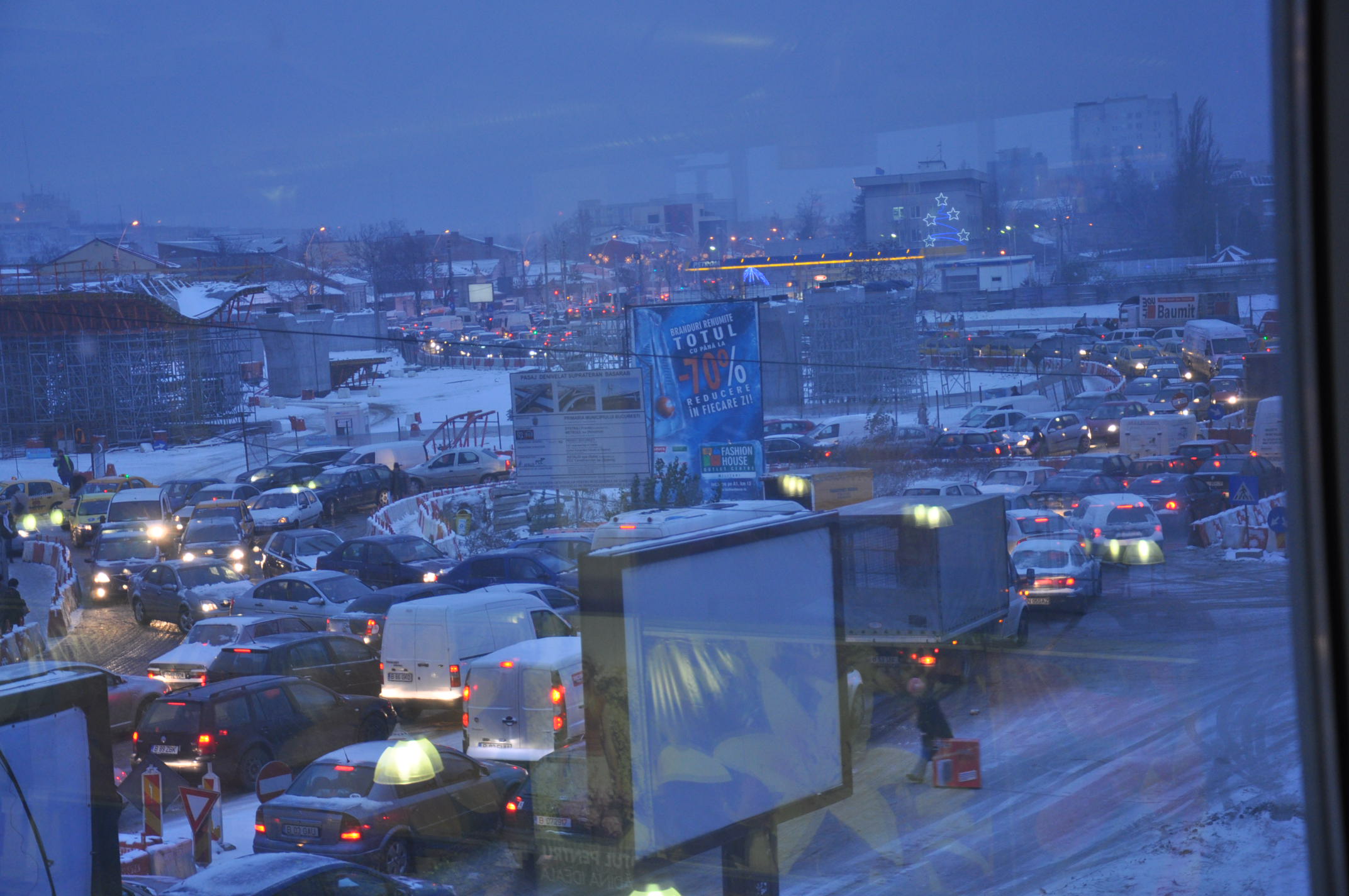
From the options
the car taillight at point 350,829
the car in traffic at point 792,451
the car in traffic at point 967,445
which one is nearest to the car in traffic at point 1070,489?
the car in traffic at point 967,445

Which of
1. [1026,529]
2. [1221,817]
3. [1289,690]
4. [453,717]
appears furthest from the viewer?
[1026,529]

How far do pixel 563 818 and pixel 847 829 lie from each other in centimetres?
94

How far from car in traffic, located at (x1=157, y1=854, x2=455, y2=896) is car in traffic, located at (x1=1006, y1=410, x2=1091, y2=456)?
7594mm

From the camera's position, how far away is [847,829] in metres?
3.28

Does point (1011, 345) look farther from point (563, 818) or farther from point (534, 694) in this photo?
point (563, 818)

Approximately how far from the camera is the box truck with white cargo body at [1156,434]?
280 inches

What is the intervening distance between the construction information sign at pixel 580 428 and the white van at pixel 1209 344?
4.15m

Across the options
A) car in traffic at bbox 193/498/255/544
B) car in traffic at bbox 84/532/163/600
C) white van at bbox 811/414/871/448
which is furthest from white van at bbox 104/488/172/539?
white van at bbox 811/414/871/448

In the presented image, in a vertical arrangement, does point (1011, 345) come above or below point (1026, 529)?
above

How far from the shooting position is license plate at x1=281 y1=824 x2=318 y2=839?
3.03 m

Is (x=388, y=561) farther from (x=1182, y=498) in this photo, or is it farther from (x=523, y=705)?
(x=1182, y=498)

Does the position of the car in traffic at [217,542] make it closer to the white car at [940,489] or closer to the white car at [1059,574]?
the white car at [940,489]

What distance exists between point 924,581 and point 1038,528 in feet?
5.32

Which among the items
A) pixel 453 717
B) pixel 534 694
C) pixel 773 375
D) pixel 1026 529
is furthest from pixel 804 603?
pixel 773 375
